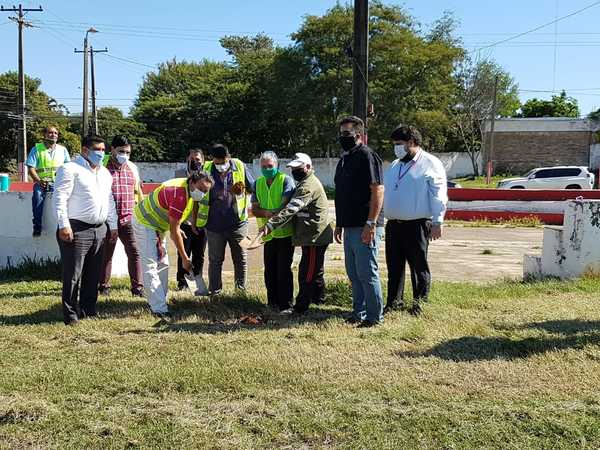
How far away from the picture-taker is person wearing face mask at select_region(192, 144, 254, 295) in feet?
21.6

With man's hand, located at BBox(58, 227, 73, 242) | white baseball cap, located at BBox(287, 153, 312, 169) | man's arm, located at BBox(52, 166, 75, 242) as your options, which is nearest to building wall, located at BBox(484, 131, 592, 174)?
white baseball cap, located at BBox(287, 153, 312, 169)

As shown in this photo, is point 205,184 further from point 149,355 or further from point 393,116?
point 393,116

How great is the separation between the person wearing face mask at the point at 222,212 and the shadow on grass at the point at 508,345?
2587 mm

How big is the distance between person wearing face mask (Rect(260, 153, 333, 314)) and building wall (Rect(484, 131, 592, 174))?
40.7 m

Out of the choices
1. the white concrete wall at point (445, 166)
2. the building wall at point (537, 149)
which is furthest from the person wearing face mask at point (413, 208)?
the building wall at point (537, 149)

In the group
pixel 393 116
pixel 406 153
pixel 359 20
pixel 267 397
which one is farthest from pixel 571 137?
pixel 267 397

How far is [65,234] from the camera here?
552 cm

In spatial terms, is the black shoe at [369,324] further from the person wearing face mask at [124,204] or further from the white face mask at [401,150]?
the person wearing face mask at [124,204]

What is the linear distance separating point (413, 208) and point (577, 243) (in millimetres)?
3026

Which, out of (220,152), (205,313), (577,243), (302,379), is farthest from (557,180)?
(302,379)

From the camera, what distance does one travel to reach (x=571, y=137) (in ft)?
141

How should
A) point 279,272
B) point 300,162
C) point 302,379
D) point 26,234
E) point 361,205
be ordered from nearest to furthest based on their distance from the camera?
point 302,379 → point 361,205 → point 300,162 → point 279,272 → point 26,234

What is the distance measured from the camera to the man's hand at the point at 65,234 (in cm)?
552

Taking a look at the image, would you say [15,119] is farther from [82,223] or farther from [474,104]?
[82,223]
